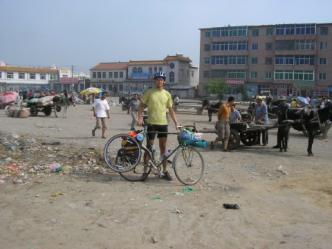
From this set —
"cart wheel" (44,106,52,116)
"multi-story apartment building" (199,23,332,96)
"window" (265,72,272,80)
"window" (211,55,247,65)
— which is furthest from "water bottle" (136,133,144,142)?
"window" (211,55,247,65)

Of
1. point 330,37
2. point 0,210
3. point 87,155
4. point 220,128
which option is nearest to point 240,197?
point 0,210

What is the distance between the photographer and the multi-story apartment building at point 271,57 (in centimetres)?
7844

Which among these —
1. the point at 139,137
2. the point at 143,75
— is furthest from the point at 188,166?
the point at 143,75

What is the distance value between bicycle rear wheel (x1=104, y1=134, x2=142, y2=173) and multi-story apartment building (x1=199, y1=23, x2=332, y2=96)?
240ft

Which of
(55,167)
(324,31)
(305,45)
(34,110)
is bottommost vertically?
(55,167)

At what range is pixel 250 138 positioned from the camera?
14648mm

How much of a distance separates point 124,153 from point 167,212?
7.66ft

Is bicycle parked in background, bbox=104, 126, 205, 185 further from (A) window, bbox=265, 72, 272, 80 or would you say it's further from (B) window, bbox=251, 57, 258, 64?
(B) window, bbox=251, 57, 258, 64

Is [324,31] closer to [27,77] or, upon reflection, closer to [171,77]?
[171,77]

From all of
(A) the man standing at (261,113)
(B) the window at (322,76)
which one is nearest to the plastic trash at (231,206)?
(A) the man standing at (261,113)

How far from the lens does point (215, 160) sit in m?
11.5

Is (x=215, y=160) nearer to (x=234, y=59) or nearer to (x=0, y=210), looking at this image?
(x=0, y=210)

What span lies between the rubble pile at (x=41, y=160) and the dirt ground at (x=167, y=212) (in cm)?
44

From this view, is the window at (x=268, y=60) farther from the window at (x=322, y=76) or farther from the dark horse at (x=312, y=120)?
the dark horse at (x=312, y=120)
